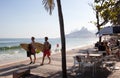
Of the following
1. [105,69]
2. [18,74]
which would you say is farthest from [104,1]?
[18,74]

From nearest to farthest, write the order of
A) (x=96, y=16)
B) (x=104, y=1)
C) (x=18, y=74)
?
(x=18, y=74)
(x=104, y=1)
(x=96, y=16)

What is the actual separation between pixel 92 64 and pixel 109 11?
23.7 m

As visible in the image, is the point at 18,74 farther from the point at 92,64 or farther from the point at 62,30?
the point at 92,64

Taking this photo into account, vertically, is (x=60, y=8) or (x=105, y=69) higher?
(x=60, y=8)

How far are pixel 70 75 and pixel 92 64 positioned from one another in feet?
3.48

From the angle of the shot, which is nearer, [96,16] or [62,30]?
[62,30]

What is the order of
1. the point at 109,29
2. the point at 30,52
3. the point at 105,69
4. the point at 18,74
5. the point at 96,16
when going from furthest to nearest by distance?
the point at 96,16, the point at 30,52, the point at 109,29, the point at 105,69, the point at 18,74

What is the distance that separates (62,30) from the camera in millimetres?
9539

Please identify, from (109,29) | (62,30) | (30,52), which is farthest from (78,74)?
(30,52)

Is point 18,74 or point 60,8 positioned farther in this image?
point 60,8

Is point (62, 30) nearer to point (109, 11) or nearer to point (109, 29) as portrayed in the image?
point (109, 29)

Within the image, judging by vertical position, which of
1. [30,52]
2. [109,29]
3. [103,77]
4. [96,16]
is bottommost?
[103,77]

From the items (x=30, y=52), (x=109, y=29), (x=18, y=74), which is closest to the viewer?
(x=18, y=74)

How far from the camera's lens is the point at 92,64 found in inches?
454
